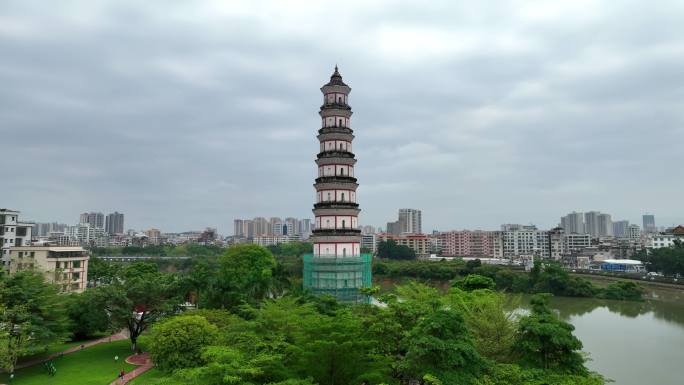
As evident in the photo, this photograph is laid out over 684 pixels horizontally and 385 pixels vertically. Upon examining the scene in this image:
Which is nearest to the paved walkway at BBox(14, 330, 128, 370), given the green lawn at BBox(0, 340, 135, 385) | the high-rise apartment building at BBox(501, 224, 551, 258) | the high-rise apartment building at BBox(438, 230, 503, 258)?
the green lawn at BBox(0, 340, 135, 385)

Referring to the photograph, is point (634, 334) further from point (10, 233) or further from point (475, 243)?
point (475, 243)

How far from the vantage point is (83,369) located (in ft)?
78.5

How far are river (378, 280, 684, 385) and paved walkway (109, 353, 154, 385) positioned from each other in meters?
19.5

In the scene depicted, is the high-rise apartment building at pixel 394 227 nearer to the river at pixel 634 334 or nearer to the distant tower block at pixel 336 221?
the river at pixel 634 334

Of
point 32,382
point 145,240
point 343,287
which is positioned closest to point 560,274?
point 343,287

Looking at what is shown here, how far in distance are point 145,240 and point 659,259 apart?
157 m

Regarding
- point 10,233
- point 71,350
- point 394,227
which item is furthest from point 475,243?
point 71,350

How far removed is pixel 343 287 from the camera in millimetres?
36250

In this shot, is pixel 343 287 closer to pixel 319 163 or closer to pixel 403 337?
pixel 319 163

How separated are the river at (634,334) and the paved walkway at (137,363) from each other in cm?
1948

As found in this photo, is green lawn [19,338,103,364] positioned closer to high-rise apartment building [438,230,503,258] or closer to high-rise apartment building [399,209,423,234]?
high-rise apartment building [438,230,503,258]

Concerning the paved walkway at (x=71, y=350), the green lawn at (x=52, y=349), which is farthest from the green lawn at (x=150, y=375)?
the paved walkway at (x=71, y=350)

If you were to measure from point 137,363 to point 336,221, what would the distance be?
17144 mm

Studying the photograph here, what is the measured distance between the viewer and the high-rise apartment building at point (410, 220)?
181000 millimetres
